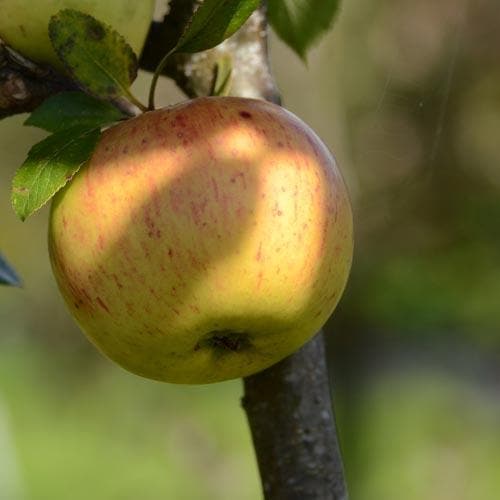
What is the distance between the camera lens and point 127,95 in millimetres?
804

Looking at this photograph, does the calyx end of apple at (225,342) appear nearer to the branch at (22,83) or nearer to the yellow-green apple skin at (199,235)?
the yellow-green apple skin at (199,235)

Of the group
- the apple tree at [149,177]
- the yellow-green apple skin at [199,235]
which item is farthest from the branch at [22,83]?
the yellow-green apple skin at [199,235]

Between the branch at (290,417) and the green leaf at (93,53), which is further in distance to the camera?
the branch at (290,417)

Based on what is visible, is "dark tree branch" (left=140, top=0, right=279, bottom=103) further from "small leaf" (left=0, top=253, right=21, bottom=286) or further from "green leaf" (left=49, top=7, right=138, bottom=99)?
"small leaf" (left=0, top=253, right=21, bottom=286)

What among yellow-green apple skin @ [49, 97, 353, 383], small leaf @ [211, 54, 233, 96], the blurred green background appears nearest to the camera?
yellow-green apple skin @ [49, 97, 353, 383]

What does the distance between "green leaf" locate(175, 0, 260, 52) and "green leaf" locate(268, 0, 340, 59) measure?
7.7 inches

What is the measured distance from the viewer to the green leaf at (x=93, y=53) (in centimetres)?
76

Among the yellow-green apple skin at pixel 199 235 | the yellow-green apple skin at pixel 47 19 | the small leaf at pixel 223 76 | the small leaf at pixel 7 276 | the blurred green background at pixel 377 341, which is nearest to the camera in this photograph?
the yellow-green apple skin at pixel 199 235

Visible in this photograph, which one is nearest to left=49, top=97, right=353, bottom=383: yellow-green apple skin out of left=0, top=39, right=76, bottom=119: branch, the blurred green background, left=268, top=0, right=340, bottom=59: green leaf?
left=0, top=39, right=76, bottom=119: branch

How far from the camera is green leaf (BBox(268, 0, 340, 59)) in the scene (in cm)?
94

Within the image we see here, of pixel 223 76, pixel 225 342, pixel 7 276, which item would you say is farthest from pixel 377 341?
pixel 225 342

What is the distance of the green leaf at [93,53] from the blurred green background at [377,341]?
6.19 ft

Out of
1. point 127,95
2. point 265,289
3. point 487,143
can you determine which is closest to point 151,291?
point 265,289

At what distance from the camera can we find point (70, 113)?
0.77 metres
